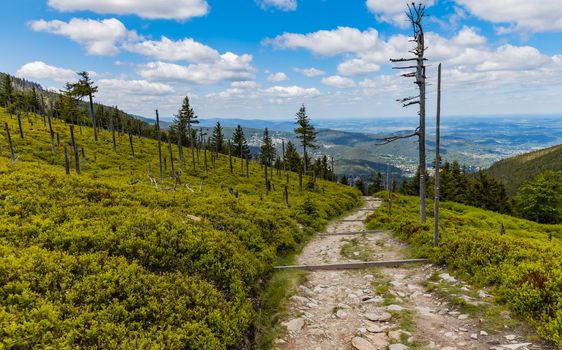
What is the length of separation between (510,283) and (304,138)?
57.3 meters

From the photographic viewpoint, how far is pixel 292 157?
296 ft

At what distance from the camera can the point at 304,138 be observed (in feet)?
216

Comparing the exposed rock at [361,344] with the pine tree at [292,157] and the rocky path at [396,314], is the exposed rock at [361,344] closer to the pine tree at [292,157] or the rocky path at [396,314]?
the rocky path at [396,314]

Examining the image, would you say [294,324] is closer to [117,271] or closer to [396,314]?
[396,314]

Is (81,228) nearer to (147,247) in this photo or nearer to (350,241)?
(147,247)

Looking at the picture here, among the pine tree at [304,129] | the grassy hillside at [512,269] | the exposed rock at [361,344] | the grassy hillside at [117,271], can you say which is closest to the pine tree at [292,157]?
the pine tree at [304,129]

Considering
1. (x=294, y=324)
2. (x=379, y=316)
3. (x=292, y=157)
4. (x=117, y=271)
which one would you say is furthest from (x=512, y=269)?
(x=292, y=157)

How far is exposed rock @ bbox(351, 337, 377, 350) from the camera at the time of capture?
7.87 meters

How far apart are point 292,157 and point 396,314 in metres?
81.2

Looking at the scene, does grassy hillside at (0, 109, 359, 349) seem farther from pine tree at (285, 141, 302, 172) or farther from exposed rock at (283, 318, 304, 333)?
pine tree at (285, 141, 302, 172)

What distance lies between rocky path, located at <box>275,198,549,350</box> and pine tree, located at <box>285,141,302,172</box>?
234 ft

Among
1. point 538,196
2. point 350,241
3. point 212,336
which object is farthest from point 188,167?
point 538,196

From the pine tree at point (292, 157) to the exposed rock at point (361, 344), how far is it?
75594 millimetres

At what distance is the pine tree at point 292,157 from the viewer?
3364 inches
